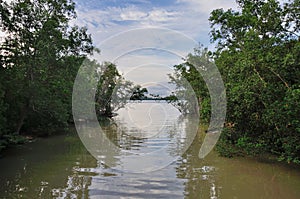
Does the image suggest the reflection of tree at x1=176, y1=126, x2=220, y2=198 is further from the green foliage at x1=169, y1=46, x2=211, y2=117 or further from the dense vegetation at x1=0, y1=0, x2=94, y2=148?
the green foliage at x1=169, y1=46, x2=211, y2=117

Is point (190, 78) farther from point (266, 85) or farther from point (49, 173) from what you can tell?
point (49, 173)

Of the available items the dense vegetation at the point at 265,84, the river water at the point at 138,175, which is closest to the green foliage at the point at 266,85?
the dense vegetation at the point at 265,84

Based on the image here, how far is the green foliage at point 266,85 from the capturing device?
6820mm

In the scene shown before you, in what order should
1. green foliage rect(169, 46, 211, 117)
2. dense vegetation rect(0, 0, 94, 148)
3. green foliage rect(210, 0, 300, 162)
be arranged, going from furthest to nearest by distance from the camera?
green foliage rect(169, 46, 211, 117) → dense vegetation rect(0, 0, 94, 148) → green foliage rect(210, 0, 300, 162)

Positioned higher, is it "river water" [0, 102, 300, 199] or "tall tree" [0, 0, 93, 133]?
"tall tree" [0, 0, 93, 133]

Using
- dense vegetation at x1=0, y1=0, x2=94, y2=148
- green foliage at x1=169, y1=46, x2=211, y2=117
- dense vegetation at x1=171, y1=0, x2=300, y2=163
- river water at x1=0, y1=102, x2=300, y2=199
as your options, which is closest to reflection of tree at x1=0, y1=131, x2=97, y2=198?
river water at x1=0, y1=102, x2=300, y2=199

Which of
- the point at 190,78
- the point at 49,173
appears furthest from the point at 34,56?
the point at 190,78

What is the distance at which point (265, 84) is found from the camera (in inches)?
288

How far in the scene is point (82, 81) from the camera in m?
19.9

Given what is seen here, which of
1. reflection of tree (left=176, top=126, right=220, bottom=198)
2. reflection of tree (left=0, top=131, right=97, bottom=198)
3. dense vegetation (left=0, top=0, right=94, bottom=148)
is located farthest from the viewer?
dense vegetation (left=0, top=0, right=94, bottom=148)

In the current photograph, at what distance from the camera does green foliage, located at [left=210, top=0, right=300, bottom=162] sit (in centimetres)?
682

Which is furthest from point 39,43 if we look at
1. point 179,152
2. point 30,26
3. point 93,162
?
point 179,152

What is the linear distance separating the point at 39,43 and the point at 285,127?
30.3 feet

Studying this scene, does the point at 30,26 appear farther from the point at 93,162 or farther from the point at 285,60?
the point at 285,60
